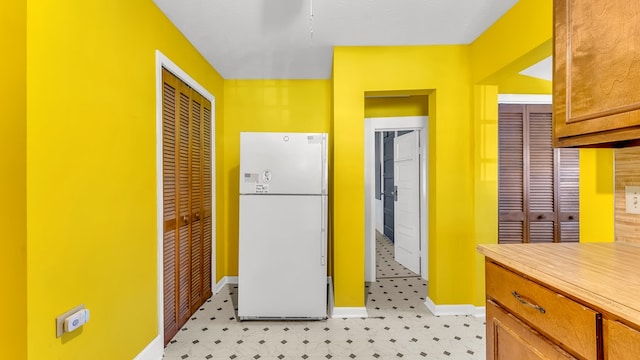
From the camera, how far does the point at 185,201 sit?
8.25ft

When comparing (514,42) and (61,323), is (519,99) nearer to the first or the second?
(514,42)

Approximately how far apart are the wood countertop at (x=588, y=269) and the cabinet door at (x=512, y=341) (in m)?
0.19

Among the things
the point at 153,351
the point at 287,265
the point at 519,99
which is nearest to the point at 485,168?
the point at 519,99

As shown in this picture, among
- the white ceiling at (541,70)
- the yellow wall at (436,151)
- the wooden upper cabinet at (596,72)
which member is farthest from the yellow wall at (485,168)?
the wooden upper cabinet at (596,72)

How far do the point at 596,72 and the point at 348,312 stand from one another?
2.40 m

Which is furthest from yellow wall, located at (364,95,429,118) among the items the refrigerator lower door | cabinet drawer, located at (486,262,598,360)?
cabinet drawer, located at (486,262,598,360)

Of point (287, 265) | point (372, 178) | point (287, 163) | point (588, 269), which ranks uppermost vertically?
point (287, 163)

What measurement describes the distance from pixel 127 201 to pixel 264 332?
1483 mm

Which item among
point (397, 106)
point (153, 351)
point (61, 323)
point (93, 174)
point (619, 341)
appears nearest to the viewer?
point (619, 341)

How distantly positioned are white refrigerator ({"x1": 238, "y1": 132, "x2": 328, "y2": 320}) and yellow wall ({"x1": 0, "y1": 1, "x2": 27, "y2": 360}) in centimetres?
152

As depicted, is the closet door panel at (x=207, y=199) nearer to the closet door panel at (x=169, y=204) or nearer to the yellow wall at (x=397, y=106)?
the closet door panel at (x=169, y=204)

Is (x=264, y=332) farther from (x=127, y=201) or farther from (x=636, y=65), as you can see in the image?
(x=636, y=65)

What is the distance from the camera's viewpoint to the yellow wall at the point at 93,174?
1.17 metres

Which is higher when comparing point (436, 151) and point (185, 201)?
point (436, 151)
